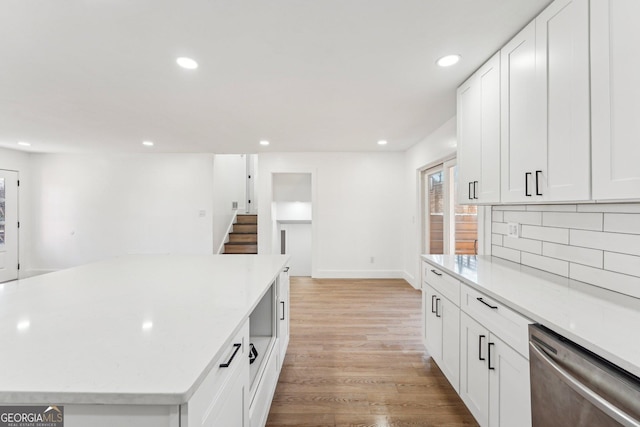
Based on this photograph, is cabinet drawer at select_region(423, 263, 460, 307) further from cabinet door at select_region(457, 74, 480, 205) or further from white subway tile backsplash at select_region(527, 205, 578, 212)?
white subway tile backsplash at select_region(527, 205, 578, 212)

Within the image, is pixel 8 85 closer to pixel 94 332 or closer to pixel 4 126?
pixel 4 126

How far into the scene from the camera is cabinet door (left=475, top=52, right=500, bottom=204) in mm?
1917

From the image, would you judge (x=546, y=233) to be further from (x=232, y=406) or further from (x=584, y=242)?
(x=232, y=406)

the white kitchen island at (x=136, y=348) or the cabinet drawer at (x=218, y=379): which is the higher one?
the white kitchen island at (x=136, y=348)

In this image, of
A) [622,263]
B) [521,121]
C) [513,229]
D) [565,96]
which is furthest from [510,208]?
[565,96]

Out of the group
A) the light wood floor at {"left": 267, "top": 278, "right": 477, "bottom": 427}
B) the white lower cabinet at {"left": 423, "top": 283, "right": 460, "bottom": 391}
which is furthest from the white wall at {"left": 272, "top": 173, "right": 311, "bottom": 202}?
the white lower cabinet at {"left": 423, "top": 283, "right": 460, "bottom": 391}

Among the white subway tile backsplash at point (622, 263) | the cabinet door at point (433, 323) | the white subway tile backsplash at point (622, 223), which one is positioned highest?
the white subway tile backsplash at point (622, 223)

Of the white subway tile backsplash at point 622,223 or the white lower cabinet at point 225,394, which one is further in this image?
the white subway tile backsplash at point 622,223

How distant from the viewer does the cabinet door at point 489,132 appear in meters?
1.92

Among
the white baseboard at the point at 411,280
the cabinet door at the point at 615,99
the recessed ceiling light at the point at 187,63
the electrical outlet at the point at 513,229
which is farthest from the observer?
the white baseboard at the point at 411,280

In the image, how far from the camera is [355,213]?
5.28 meters

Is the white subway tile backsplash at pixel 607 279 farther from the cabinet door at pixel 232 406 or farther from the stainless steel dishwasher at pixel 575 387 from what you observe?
the cabinet door at pixel 232 406

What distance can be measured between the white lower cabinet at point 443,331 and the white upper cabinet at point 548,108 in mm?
861

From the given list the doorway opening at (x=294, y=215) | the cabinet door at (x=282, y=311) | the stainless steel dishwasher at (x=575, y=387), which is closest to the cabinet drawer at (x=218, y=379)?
the cabinet door at (x=282, y=311)
